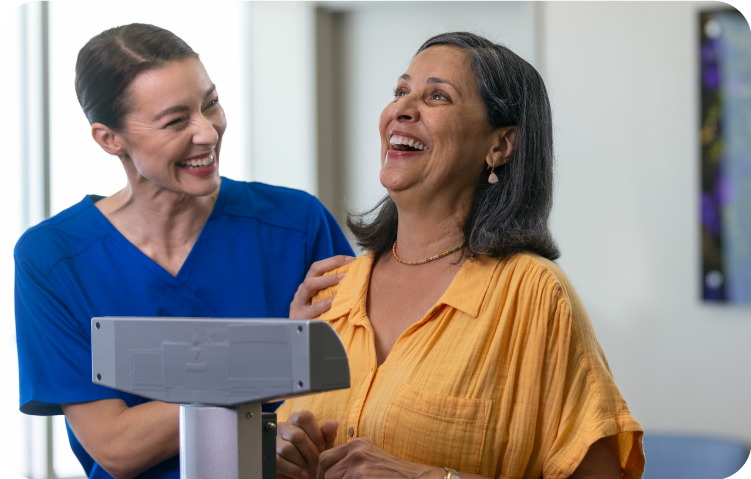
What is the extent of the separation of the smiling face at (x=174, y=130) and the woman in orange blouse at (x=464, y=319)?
0.34m

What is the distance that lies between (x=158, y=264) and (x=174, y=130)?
0.28 meters

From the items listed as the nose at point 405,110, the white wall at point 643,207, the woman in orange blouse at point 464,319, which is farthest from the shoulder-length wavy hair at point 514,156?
the white wall at point 643,207

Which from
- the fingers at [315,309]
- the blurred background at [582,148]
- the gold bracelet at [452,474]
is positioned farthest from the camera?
the blurred background at [582,148]

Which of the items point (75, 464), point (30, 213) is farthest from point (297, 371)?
point (75, 464)

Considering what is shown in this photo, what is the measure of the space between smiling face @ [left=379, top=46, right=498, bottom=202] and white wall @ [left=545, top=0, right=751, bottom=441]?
1908mm

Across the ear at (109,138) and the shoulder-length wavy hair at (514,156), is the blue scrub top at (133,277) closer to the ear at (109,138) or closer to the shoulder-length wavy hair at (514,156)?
the ear at (109,138)

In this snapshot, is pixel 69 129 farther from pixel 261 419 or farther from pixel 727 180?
pixel 727 180

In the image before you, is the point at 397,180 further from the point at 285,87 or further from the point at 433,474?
the point at 285,87

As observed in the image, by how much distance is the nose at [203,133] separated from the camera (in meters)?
1.41

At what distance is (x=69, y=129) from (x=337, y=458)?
82.5 inches

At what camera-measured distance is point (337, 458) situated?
1.03 m

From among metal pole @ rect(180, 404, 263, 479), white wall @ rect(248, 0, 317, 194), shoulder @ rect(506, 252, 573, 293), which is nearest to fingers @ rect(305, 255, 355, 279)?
shoulder @ rect(506, 252, 573, 293)

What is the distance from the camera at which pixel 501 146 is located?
1260 mm

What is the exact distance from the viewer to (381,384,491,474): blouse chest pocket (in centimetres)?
105
